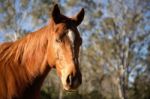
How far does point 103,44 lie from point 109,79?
5765mm

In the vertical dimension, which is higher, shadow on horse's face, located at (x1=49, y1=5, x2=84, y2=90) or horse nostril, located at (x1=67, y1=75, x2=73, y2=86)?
shadow on horse's face, located at (x1=49, y1=5, x2=84, y2=90)

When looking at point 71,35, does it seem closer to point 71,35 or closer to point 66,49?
point 71,35

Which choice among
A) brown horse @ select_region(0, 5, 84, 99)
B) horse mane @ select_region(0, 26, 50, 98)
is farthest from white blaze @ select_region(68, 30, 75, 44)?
horse mane @ select_region(0, 26, 50, 98)

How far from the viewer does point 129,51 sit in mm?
38250

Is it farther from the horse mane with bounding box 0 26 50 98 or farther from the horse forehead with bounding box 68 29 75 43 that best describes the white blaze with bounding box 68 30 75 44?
the horse mane with bounding box 0 26 50 98

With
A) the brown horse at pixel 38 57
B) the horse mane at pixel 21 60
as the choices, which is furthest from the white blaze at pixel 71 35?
the horse mane at pixel 21 60

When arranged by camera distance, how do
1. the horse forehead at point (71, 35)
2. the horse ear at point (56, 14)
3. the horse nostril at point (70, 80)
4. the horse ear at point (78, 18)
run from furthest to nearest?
the horse ear at point (78, 18), the horse ear at point (56, 14), the horse forehead at point (71, 35), the horse nostril at point (70, 80)

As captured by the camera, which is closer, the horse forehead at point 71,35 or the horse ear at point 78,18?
the horse forehead at point 71,35

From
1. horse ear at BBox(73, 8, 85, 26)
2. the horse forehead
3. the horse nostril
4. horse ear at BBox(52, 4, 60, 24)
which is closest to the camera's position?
the horse nostril

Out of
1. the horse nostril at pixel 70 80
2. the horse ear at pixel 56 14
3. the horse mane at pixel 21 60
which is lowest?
the horse nostril at pixel 70 80

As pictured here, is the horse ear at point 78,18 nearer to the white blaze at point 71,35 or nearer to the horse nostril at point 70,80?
the white blaze at point 71,35

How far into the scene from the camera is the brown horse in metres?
4.43

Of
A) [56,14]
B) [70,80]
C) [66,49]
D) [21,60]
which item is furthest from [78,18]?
[70,80]

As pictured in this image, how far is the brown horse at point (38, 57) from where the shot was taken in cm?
443
